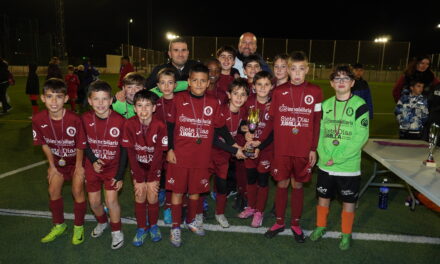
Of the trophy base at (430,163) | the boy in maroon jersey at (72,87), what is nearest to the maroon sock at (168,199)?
the trophy base at (430,163)

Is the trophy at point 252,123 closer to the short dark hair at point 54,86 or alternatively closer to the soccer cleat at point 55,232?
the short dark hair at point 54,86

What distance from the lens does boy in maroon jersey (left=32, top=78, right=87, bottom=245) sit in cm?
334

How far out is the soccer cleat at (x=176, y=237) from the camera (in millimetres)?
3459

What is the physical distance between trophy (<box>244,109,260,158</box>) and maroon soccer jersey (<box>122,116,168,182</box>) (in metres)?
0.89

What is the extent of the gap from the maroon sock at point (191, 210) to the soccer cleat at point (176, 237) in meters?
0.24

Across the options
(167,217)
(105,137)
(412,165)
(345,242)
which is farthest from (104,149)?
(412,165)

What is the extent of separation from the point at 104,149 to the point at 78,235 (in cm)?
98

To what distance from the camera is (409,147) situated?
13.9ft

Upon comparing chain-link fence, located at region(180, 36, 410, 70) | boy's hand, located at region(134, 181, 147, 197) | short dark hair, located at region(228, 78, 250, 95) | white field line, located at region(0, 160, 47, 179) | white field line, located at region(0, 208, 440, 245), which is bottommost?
Answer: white field line, located at region(0, 208, 440, 245)

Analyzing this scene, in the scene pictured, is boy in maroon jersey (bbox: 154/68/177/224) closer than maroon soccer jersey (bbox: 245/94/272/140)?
Yes

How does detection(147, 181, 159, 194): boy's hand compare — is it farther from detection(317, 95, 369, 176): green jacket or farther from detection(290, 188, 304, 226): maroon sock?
detection(317, 95, 369, 176): green jacket

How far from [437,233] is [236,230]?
234 centimetres

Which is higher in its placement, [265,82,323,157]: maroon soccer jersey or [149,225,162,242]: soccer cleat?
[265,82,323,157]: maroon soccer jersey

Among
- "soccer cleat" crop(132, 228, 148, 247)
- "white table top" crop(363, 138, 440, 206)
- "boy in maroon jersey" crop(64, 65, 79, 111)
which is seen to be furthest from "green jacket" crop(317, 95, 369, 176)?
"boy in maroon jersey" crop(64, 65, 79, 111)
